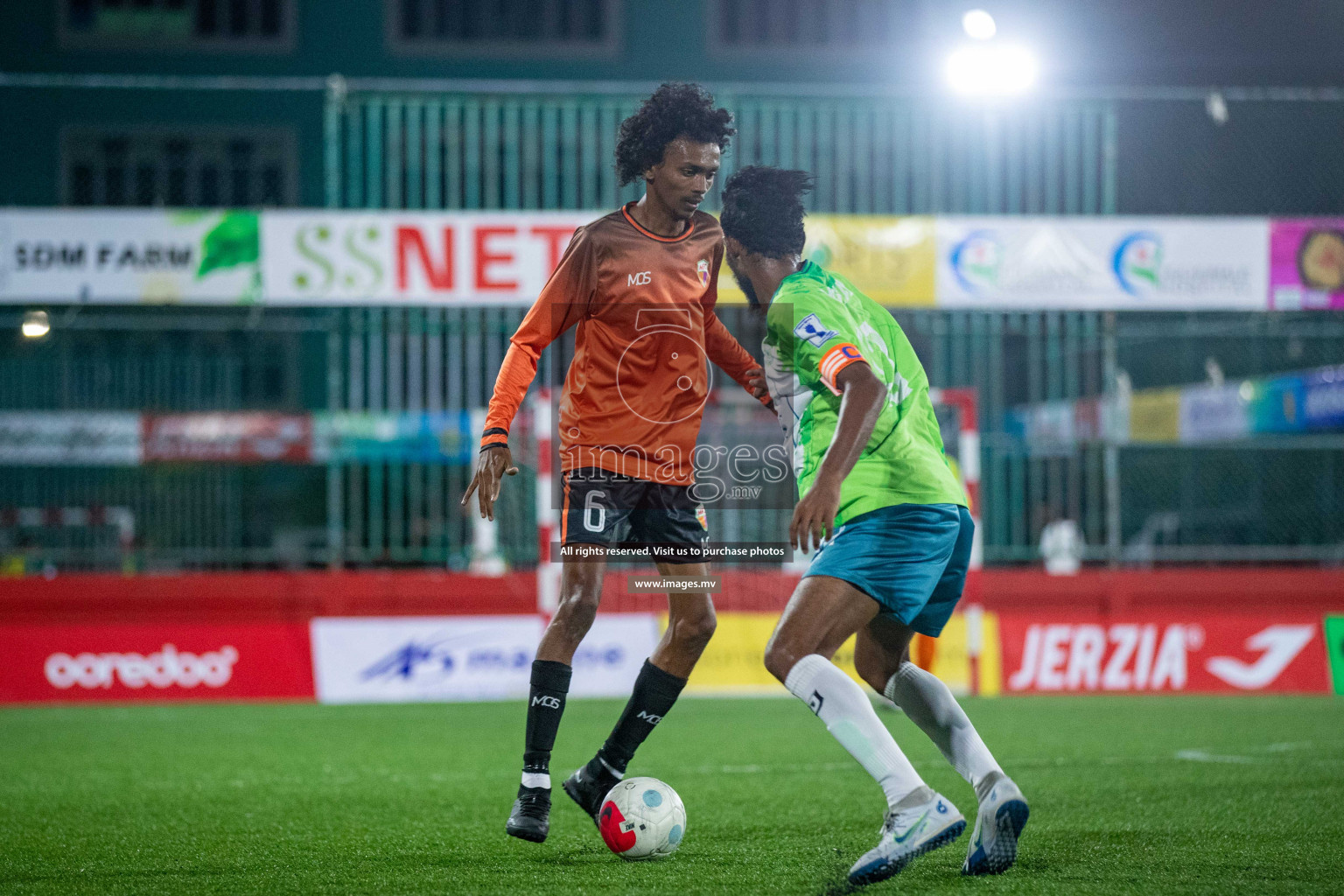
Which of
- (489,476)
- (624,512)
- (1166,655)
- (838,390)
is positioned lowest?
(1166,655)

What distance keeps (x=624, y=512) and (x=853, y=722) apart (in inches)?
49.3

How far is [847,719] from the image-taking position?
3.86 metres

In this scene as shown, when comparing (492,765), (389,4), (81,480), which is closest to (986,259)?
(492,765)

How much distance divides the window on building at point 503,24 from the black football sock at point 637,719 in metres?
19.4

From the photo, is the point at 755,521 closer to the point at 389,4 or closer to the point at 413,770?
the point at 413,770

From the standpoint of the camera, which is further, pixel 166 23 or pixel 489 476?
pixel 166 23

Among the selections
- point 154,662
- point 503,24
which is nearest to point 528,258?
point 154,662

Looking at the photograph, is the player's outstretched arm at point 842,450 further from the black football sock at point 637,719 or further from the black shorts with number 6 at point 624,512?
the black football sock at point 637,719

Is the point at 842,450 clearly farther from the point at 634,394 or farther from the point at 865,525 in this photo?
the point at 634,394

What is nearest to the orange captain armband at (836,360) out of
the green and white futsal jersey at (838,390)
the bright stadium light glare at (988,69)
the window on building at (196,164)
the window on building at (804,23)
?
the green and white futsal jersey at (838,390)

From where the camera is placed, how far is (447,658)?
450 inches

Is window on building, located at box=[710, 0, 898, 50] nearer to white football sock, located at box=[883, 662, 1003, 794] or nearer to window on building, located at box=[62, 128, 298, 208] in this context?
window on building, located at box=[62, 128, 298, 208]

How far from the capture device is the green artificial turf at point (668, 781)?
13.3 feet

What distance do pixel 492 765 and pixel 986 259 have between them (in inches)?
272
